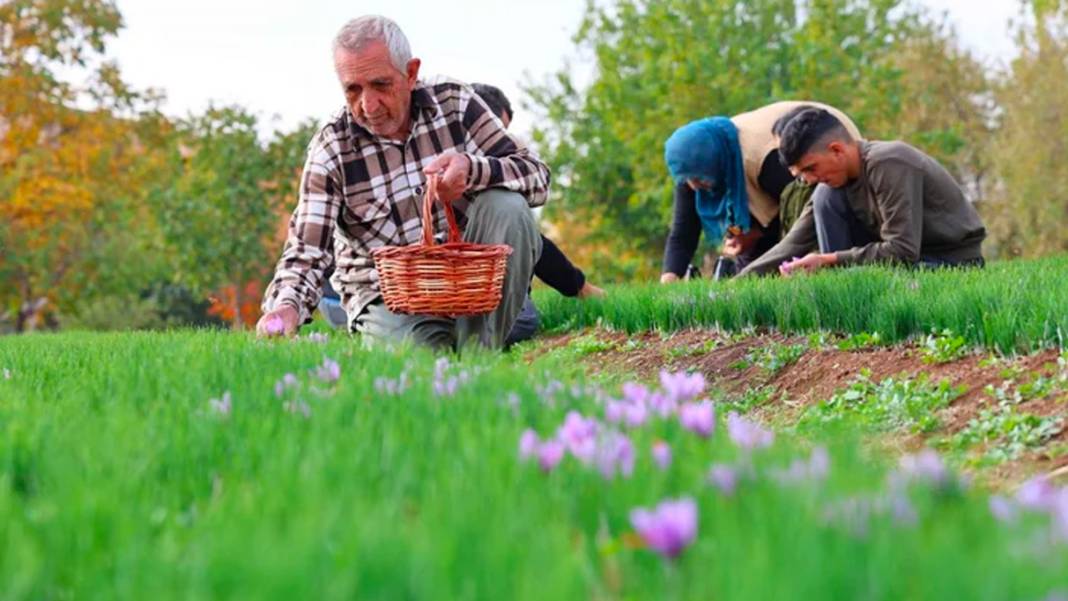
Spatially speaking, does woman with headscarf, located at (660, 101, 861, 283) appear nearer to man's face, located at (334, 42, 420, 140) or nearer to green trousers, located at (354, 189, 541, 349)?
green trousers, located at (354, 189, 541, 349)

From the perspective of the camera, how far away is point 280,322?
423 cm

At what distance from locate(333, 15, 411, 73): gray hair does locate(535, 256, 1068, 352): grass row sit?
234 centimetres

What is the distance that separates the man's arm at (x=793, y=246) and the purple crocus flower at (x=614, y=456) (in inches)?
225

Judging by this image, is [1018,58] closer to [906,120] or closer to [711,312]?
[906,120]

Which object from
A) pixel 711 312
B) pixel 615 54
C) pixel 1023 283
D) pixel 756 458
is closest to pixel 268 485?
pixel 756 458

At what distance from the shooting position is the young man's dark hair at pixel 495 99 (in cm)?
746

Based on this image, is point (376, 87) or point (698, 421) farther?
point (376, 87)

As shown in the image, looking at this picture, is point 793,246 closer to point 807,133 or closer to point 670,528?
point 807,133

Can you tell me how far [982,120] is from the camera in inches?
1057

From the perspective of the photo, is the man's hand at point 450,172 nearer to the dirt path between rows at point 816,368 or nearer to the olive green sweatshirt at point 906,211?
the dirt path between rows at point 816,368

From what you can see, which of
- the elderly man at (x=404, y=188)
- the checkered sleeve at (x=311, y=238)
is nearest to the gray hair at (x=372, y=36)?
the elderly man at (x=404, y=188)

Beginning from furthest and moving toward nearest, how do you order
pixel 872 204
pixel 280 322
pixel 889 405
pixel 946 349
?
pixel 872 204 → pixel 946 349 → pixel 280 322 → pixel 889 405

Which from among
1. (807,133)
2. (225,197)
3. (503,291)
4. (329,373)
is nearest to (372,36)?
(503,291)

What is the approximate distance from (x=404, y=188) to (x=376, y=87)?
2.02ft
